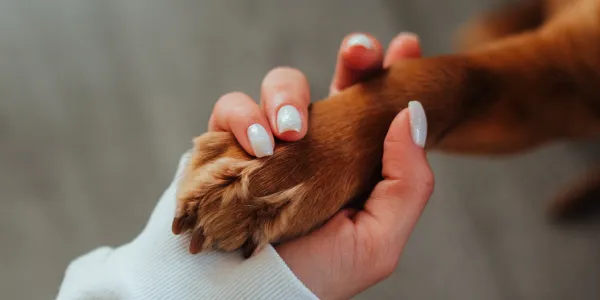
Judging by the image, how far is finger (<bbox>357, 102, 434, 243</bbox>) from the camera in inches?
29.6

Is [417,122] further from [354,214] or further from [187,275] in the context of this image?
[187,275]

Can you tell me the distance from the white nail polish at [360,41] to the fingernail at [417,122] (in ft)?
0.36

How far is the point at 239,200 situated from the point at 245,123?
0.35ft

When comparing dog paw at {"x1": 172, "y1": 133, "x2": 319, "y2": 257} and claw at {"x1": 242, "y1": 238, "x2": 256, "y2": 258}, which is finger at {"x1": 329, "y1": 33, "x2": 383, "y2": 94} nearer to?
dog paw at {"x1": 172, "y1": 133, "x2": 319, "y2": 257}

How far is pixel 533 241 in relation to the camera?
129 centimetres

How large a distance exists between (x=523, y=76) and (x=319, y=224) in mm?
439

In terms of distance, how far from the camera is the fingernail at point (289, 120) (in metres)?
0.70

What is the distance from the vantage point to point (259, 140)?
2.23 ft

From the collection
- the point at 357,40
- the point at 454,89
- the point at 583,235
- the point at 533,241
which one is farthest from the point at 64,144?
the point at 583,235

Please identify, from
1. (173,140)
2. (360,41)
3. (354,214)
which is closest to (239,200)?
(354,214)

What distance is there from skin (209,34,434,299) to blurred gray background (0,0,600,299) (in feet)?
1.63

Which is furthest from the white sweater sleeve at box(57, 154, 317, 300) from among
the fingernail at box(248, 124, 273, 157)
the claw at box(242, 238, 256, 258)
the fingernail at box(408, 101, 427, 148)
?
the fingernail at box(408, 101, 427, 148)

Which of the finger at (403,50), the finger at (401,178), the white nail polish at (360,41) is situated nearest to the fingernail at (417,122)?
the finger at (401,178)

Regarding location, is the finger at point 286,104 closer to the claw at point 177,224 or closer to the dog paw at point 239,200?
the dog paw at point 239,200
